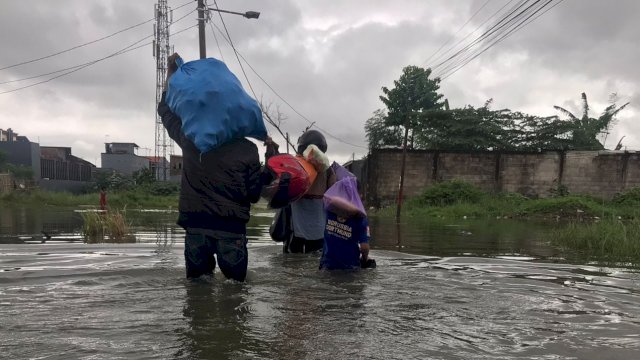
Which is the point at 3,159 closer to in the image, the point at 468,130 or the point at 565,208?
the point at 468,130

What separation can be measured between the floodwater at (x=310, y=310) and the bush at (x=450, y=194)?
1666 cm

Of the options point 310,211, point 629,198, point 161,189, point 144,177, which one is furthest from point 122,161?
point 310,211

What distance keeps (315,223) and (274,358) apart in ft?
11.1

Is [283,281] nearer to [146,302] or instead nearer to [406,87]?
[146,302]

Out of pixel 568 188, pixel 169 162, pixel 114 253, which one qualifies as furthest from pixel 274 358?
pixel 169 162

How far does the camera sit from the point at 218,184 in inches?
153

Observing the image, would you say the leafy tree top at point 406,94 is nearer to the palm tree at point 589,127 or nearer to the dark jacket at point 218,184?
the palm tree at point 589,127

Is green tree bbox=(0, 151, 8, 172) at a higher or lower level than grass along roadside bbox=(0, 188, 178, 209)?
higher

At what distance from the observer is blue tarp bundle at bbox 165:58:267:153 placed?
373 cm

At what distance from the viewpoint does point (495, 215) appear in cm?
2034

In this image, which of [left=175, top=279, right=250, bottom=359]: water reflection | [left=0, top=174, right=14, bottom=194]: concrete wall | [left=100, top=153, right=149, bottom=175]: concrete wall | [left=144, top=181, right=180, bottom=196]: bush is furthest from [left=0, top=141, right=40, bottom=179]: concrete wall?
[left=175, top=279, right=250, bottom=359]: water reflection

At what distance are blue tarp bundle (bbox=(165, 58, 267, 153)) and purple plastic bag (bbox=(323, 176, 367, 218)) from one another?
111 cm

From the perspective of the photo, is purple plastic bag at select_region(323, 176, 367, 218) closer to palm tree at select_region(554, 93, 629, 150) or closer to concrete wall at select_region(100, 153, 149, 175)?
palm tree at select_region(554, 93, 629, 150)

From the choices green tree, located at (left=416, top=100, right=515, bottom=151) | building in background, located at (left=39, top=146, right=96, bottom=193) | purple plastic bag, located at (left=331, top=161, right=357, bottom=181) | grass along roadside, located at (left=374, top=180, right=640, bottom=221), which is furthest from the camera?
building in background, located at (left=39, top=146, right=96, bottom=193)
